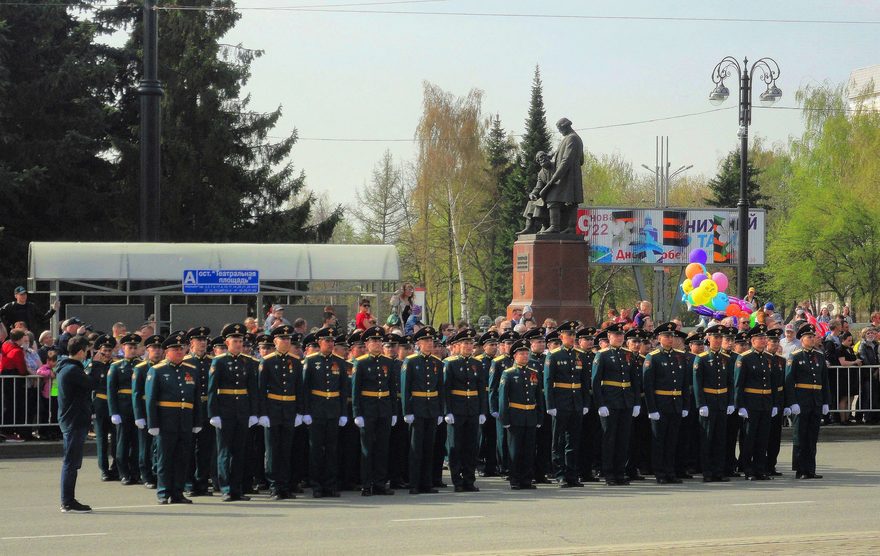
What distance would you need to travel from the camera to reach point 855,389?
20.7 meters

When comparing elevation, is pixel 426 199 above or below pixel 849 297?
above

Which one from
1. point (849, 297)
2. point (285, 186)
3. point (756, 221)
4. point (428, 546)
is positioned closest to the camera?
point (428, 546)

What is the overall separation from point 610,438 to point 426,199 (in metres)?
49.1

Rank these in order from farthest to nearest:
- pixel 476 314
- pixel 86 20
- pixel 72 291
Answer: pixel 476 314 < pixel 86 20 < pixel 72 291

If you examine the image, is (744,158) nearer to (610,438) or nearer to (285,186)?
(610,438)

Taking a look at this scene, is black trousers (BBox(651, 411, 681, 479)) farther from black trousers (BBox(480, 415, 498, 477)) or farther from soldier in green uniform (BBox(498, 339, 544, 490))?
black trousers (BBox(480, 415, 498, 477))

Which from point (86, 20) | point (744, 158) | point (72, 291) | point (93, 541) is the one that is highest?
point (86, 20)

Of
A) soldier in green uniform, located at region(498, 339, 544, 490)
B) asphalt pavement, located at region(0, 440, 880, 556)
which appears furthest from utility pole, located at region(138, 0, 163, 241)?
soldier in green uniform, located at region(498, 339, 544, 490)

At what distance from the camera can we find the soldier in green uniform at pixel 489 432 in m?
15.7

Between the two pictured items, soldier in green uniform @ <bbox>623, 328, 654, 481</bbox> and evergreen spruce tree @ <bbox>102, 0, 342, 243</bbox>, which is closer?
soldier in green uniform @ <bbox>623, 328, 654, 481</bbox>

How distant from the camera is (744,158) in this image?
88.2 ft

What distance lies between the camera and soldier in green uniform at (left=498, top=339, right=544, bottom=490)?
1430cm

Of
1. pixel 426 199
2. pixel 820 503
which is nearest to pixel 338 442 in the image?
pixel 820 503

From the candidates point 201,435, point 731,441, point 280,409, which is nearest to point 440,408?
point 280,409
